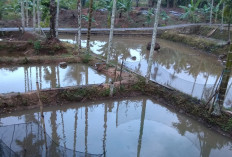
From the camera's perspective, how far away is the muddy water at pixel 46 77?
1155 cm

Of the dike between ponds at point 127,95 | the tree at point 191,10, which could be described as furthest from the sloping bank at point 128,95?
Result: the tree at point 191,10

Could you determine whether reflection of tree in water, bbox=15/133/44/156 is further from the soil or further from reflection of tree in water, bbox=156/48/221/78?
the soil

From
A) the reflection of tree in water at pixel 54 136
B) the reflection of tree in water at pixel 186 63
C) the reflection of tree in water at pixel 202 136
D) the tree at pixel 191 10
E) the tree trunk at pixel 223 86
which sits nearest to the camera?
the reflection of tree in water at pixel 54 136

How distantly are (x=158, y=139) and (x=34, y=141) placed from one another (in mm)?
4151

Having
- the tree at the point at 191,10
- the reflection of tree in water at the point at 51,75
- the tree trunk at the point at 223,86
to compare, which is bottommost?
the reflection of tree in water at the point at 51,75

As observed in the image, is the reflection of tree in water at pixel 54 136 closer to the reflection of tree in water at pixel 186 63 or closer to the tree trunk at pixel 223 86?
the tree trunk at pixel 223 86

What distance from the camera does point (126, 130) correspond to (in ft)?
28.4

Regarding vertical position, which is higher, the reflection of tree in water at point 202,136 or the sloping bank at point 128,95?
the sloping bank at point 128,95

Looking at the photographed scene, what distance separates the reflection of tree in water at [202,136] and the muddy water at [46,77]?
495 cm

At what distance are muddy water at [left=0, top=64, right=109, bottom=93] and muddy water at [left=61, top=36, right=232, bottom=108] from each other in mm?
2744

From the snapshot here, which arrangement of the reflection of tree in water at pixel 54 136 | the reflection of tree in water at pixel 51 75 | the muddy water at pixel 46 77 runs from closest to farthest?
1. the reflection of tree in water at pixel 54 136
2. the muddy water at pixel 46 77
3. the reflection of tree in water at pixel 51 75

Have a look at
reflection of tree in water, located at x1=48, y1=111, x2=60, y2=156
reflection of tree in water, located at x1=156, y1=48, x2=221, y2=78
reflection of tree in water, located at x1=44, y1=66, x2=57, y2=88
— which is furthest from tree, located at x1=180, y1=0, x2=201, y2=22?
reflection of tree in water, located at x1=48, y1=111, x2=60, y2=156

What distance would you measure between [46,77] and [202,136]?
28.1 ft

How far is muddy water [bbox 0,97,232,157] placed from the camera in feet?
24.9
